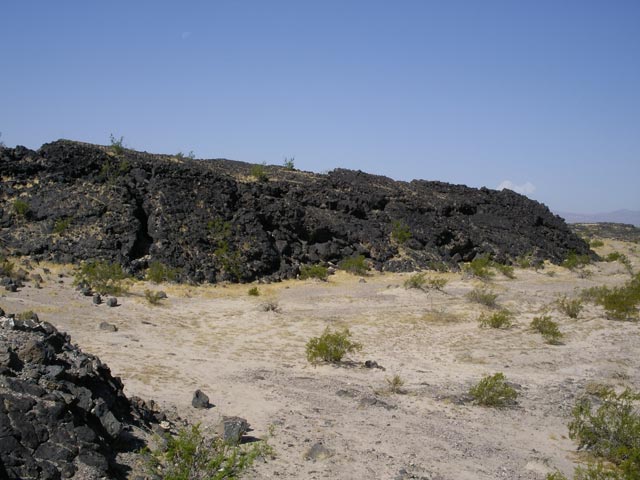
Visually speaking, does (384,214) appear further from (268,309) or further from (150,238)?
(268,309)

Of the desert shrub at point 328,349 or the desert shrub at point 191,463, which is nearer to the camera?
the desert shrub at point 191,463

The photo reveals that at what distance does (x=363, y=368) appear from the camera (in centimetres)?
1124

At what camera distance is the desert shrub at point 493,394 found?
9.16 m

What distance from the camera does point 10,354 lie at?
595 cm

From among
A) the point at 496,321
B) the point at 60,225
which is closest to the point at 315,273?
the point at 496,321

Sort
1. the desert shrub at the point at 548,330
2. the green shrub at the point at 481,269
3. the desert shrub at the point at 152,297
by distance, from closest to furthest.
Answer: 1. the desert shrub at the point at 548,330
2. the desert shrub at the point at 152,297
3. the green shrub at the point at 481,269

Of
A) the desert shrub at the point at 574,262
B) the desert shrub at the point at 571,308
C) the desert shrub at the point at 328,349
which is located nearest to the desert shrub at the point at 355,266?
the desert shrub at the point at 571,308

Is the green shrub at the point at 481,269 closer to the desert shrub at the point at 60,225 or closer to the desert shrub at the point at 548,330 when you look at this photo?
the desert shrub at the point at 548,330

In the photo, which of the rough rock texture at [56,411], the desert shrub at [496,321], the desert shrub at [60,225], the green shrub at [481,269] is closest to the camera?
the rough rock texture at [56,411]

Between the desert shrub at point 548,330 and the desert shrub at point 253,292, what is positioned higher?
the desert shrub at point 548,330

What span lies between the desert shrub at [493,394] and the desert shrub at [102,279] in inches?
470

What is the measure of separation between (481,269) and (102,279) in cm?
1650

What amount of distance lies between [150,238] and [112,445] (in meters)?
17.5

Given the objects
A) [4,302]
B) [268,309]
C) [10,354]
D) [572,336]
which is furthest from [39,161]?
[572,336]
